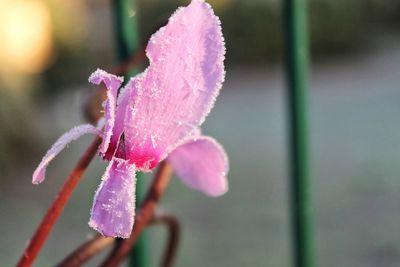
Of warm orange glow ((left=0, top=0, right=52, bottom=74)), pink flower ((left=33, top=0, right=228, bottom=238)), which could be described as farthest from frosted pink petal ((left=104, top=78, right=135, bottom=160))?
warm orange glow ((left=0, top=0, right=52, bottom=74))

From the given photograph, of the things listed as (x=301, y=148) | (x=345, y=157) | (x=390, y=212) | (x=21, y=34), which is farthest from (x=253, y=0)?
(x=301, y=148)

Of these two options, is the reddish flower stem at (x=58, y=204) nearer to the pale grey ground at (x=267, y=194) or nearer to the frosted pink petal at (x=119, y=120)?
the frosted pink petal at (x=119, y=120)

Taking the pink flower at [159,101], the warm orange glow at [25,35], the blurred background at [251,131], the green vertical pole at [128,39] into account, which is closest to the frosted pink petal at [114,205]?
the pink flower at [159,101]

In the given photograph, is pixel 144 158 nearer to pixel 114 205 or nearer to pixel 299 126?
pixel 114 205

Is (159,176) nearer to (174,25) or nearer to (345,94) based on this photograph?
(174,25)

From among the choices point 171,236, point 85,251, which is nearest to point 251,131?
point 171,236

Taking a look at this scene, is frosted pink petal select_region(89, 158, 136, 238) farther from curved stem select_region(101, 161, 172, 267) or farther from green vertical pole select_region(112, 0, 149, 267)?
green vertical pole select_region(112, 0, 149, 267)
